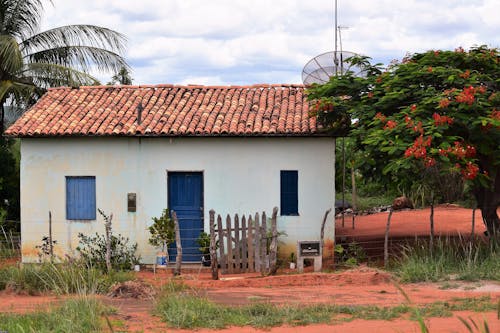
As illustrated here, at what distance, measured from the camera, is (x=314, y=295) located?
10.8m

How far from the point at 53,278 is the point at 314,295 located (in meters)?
4.60

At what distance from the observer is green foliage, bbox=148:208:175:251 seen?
13.8 m

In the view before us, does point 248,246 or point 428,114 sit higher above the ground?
point 428,114

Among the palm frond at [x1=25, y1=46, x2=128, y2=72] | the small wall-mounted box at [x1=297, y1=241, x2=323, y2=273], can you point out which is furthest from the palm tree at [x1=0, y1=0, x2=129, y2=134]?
the small wall-mounted box at [x1=297, y1=241, x2=323, y2=273]

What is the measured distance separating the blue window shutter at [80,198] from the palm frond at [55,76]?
410cm

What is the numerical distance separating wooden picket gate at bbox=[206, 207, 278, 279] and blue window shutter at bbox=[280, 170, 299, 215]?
108 cm

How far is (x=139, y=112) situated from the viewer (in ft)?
48.3

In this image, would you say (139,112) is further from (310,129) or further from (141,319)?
(141,319)

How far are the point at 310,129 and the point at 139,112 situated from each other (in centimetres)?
397

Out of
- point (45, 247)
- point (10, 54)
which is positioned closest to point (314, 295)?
point (45, 247)

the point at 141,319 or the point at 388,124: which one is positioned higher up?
the point at 388,124

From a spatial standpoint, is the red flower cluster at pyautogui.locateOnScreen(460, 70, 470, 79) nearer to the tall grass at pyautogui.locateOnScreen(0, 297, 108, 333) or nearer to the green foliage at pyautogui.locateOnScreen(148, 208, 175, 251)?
the green foliage at pyautogui.locateOnScreen(148, 208, 175, 251)

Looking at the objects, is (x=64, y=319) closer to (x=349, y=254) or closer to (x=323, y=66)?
(x=349, y=254)

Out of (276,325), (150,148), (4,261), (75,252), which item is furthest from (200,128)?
(276,325)
